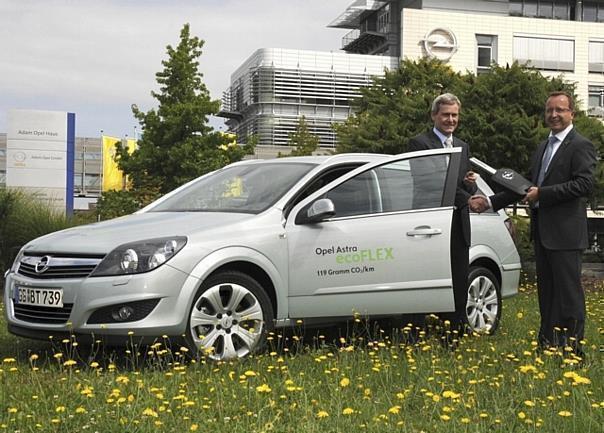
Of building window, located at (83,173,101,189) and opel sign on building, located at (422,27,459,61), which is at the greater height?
opel sign on building, located at (422,27,459,61)

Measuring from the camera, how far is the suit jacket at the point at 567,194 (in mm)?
5457

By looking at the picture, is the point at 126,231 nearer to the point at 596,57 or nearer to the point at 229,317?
the point at 229,317

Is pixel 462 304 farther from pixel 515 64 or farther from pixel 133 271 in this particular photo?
pixel 515 64

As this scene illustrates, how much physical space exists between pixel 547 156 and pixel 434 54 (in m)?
58.0

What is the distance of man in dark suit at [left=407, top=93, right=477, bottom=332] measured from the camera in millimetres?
6281

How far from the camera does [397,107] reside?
65.9ft

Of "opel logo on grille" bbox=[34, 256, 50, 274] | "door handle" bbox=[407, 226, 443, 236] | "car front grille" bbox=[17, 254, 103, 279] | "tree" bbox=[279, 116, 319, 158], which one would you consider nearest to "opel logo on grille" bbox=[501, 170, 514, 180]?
"door handle" bbox=[407, 226, 443, 236]

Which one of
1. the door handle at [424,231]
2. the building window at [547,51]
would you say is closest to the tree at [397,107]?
the door handle at [424,231]

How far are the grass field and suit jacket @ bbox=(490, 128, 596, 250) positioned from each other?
2.64ft

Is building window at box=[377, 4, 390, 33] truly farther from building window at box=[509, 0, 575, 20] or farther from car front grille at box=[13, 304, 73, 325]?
car front grille at box=[13, 304, 73, 325]

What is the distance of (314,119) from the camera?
64875 millimetres

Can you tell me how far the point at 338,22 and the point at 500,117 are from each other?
187ft

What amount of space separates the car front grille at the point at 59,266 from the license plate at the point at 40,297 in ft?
0.31

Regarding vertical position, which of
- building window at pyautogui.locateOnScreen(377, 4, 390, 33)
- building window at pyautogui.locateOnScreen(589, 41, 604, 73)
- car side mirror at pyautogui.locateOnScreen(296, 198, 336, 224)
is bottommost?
car side mirror at pyautogui.locateOnScreen(296, 198, 336, 224)
